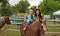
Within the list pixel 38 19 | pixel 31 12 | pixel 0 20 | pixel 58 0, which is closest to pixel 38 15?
pixel 38 19

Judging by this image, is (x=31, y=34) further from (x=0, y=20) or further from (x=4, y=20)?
(x=4, y=20)

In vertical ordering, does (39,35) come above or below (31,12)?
below

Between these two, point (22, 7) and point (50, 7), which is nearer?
point (50, 7)

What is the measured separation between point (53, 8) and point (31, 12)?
65416 millimetres

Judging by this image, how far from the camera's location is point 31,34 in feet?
27.4

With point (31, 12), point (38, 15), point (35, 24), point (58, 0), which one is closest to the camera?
point (38, 15)

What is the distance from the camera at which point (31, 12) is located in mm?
9141

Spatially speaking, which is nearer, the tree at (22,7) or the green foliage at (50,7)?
the green foliage at (50,7)

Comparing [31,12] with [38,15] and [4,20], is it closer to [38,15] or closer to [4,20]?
[38,15]

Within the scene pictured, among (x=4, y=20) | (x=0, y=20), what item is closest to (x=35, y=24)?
(x=0, y=20)

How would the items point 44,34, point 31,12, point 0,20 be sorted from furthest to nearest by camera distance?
point 0,20 → point 31,12 → point 44,34

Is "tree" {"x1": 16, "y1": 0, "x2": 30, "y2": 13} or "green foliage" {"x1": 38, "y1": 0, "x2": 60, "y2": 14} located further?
"tree" {"x1": 16, "y1": 0, "x2": 30, "y2": 13}

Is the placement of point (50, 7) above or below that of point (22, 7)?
A: below

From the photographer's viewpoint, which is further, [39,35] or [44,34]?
[39,35]
